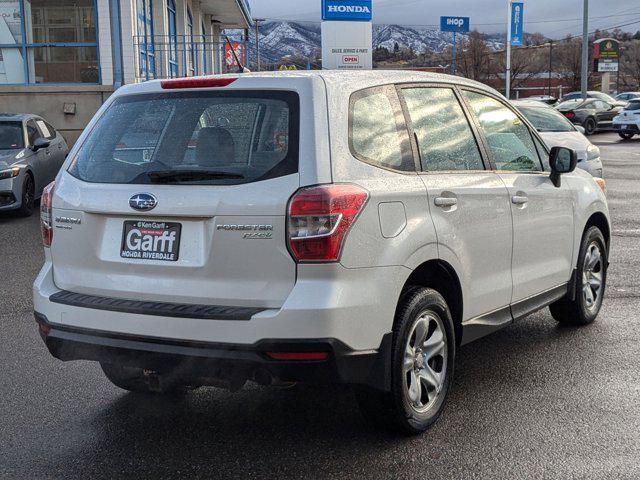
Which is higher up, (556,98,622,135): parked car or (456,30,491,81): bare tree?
(456,30,491,81): bare tree

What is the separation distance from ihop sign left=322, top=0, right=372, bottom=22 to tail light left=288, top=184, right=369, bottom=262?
19.1 metres

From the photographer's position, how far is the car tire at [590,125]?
38.1 meters

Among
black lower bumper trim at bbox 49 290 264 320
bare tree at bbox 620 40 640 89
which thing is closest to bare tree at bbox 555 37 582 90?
bare tree at bbox 620 40 640 89

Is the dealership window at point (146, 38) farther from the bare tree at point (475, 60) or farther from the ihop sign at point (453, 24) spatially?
the bare tree at point (475, 60)

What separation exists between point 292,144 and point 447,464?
1.66 m

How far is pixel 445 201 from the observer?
172 inches

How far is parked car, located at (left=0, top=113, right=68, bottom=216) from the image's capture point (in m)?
12.7

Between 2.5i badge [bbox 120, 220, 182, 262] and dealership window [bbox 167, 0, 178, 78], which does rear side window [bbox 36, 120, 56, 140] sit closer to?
dealership window [bbox 167, 0, 178, 78]

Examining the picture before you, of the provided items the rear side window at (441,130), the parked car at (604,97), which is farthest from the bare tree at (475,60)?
the rear side window at (441,130)

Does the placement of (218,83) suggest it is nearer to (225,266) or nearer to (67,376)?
(225,266)

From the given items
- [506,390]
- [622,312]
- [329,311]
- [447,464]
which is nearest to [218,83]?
[329,311]

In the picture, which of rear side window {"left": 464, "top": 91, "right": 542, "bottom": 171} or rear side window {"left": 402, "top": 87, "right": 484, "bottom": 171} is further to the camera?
rear side window {"left": 464, "top": 91, "right": 542, "bottom": 171}

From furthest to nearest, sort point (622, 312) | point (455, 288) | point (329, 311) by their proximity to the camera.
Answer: point (622, 312)
point (455, 288)
point (329, 311)

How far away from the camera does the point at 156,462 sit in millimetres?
3994
